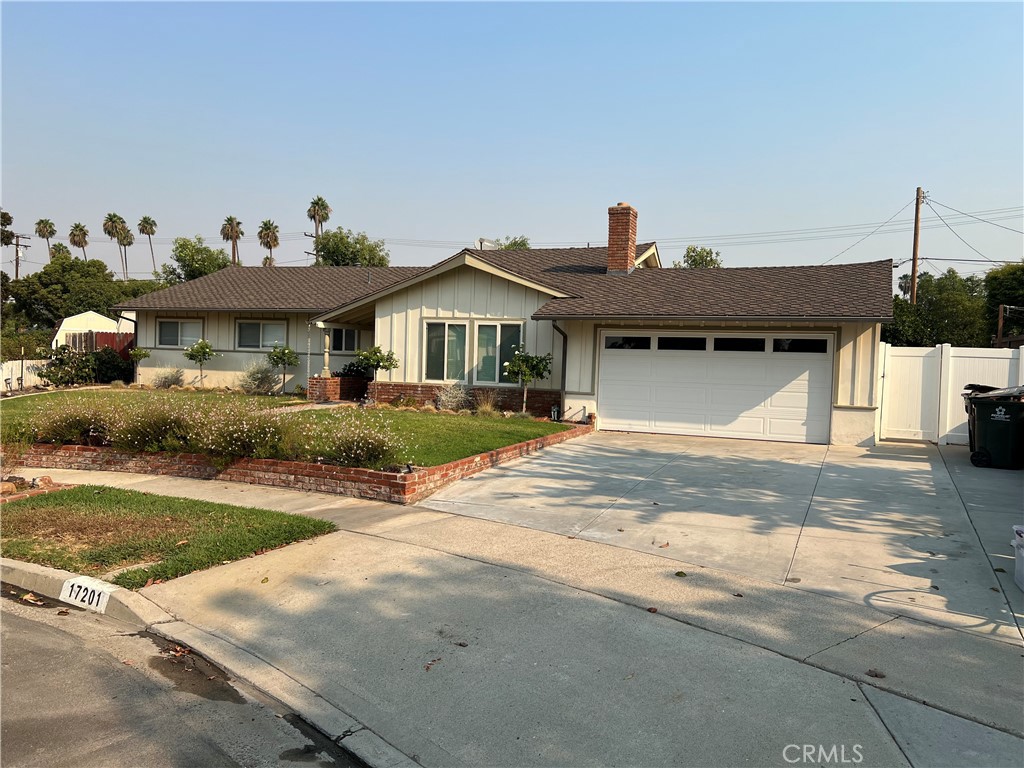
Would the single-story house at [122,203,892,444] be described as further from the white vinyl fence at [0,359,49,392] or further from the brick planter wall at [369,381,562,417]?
the white vinyl fence at [0,359,49,392]

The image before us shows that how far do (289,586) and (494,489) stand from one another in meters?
3.84

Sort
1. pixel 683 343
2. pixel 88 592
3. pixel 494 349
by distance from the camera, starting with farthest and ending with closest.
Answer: pixel 494 349 → pixel 683 343 → pixel 88 592

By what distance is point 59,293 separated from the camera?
1800 inches

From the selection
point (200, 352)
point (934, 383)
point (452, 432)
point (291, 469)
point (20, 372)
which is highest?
point (200, 352)

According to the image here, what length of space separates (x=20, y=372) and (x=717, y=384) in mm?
22318

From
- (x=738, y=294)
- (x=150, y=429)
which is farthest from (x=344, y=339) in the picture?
(x=738, y=294)

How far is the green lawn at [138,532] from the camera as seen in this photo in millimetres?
6305

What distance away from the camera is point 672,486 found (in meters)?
9.57

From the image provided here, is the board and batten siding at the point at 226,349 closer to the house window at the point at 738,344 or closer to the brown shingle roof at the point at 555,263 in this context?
the brown shingle roof at the point at 555,263

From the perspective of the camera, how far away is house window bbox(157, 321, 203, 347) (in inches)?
952

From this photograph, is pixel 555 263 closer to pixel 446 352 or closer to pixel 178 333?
pixel 446 352

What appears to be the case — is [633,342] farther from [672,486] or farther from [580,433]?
[672,486]

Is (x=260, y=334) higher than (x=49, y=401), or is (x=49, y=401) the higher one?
(x=260, y=334)

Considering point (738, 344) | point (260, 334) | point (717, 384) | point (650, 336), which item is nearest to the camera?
point (738, 344)
